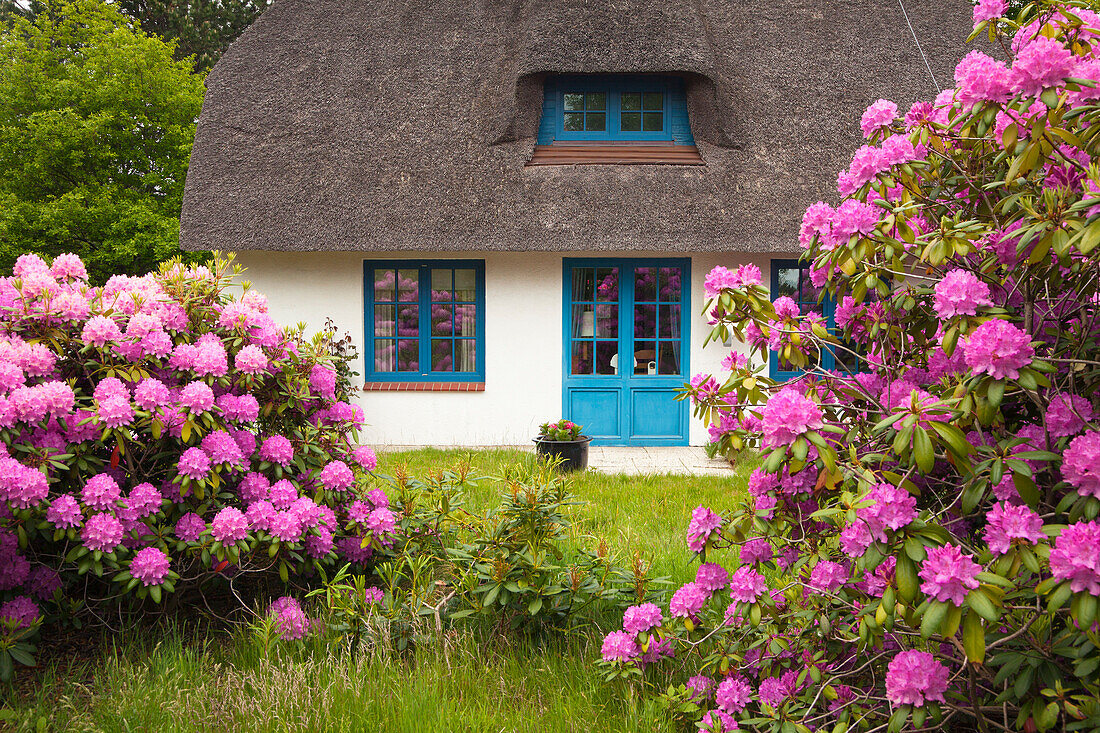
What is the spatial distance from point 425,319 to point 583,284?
196 cm

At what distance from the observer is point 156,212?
13758 mm

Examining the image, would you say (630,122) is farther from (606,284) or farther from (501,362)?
(501,362)

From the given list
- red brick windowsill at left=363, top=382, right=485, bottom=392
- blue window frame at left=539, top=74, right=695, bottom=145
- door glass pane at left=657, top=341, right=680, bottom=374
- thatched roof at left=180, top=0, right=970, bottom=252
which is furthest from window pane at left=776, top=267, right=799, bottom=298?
red brick windowsill at left=363, top=382, right=485, bottom=392

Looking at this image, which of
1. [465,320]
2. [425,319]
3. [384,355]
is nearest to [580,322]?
[465,320]

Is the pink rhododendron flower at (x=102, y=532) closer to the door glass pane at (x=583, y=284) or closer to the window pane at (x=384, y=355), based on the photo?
the window pane at (x=384, y=355)

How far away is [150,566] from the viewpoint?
8.43ft

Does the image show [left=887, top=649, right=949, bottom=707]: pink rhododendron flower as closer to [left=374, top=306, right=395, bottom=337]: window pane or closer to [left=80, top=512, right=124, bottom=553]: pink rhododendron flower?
[left=80, top=512, right=124, bottom=553]: pink rhododendron flower

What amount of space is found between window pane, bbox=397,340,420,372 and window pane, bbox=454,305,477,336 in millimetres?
539

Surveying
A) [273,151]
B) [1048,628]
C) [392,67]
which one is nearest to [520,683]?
[1048,628]

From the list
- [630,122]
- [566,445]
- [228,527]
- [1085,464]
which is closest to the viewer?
[1085,464]

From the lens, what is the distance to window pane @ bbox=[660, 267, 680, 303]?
28.0 ft

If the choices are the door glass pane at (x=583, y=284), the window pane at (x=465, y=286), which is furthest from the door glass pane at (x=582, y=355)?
the window pane at (x=465, y=286)

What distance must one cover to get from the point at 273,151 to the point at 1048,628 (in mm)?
8893

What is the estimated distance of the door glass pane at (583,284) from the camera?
8586mm
